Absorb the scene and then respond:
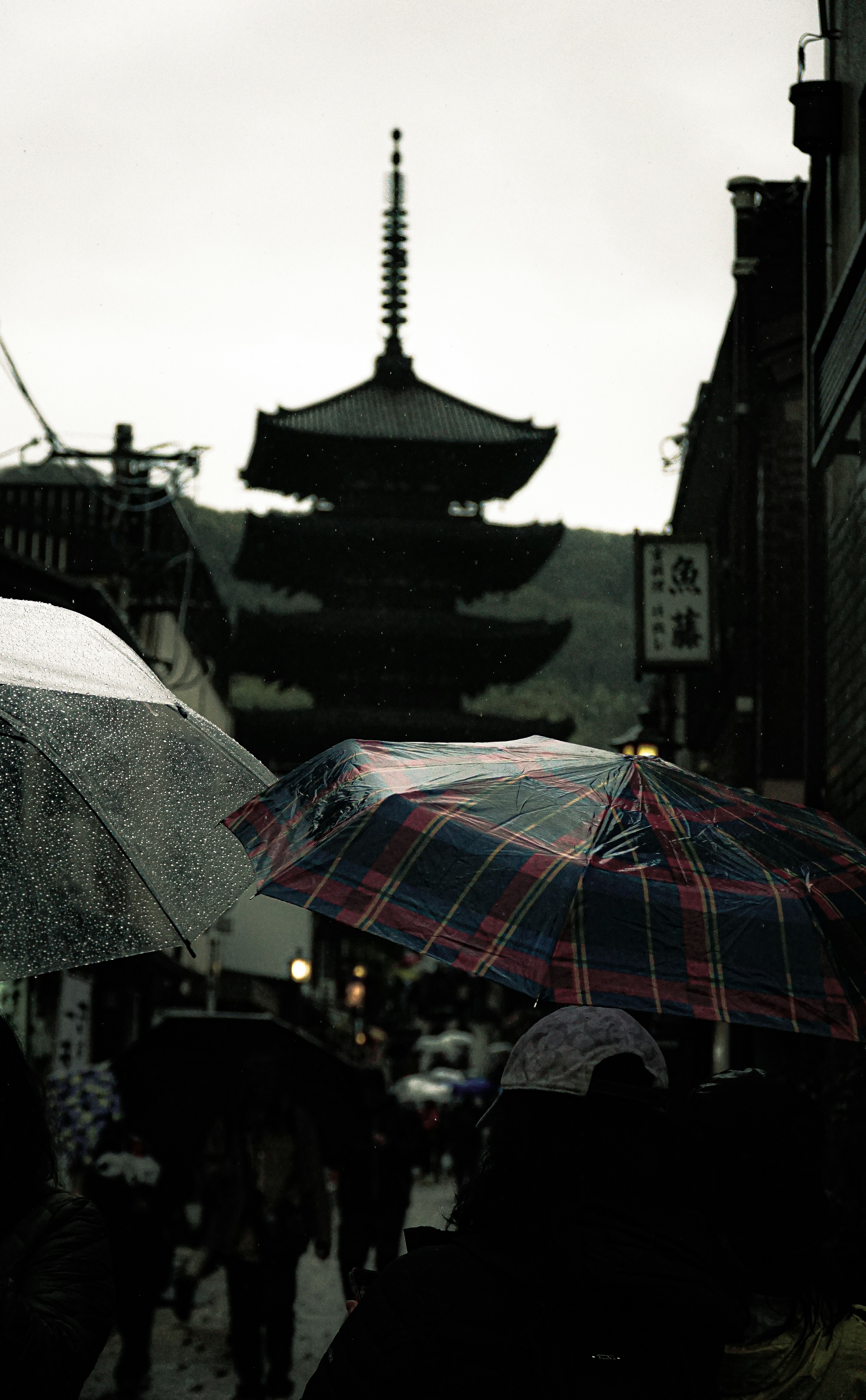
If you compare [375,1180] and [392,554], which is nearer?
[375,1180]

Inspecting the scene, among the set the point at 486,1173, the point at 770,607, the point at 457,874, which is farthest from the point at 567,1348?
the point at 770,607

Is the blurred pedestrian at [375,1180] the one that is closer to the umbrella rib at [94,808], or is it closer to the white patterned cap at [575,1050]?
the umbrella rib at [94,808]

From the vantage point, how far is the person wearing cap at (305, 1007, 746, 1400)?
75.8 inches

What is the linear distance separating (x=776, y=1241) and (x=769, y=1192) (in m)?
0.08

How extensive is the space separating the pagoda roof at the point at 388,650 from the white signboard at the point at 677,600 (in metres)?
15.3

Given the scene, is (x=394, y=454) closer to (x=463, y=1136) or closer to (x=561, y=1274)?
(x=463, y=1136)

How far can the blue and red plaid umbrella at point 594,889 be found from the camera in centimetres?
279

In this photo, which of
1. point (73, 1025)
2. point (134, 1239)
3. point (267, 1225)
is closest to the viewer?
point (267, 1225)

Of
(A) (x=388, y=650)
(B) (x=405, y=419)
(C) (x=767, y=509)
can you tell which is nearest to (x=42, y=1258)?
(C) (x=767, y=509)

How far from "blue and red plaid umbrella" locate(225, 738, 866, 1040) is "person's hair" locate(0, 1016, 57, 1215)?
66 centimetres

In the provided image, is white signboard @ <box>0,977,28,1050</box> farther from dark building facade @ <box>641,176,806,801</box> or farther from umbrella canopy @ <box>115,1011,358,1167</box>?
dark building facade @ <box>641,176,806,801</box>

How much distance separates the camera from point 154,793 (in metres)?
3.38

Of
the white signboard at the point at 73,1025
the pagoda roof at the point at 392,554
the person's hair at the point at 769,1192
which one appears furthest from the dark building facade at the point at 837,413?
the pagoda roof at the point at 392,554

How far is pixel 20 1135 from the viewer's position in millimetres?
2264
